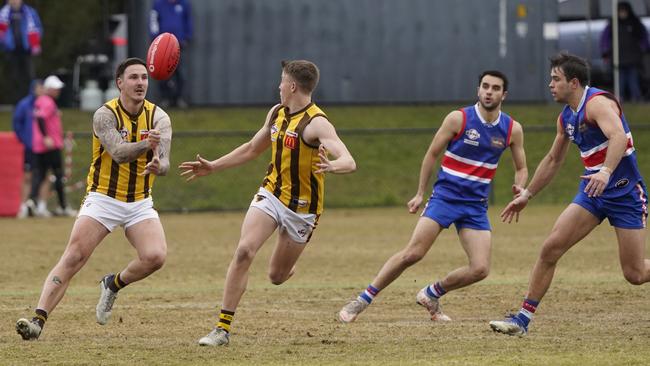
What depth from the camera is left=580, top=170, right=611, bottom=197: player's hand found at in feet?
29.9

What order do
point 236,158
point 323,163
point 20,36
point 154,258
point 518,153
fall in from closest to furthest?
point 323,163, point 154,258, point 236,158, point 518,153, point 20,36

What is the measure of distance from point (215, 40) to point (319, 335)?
1771 centimetres

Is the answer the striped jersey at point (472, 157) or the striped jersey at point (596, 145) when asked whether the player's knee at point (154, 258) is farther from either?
the striped jersey at point (596, 145)

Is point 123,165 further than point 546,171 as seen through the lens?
No

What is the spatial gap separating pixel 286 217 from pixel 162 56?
5.19ft

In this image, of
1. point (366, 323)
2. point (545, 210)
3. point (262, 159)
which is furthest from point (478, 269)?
point (262, 159)

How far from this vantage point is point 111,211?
973 centimetres

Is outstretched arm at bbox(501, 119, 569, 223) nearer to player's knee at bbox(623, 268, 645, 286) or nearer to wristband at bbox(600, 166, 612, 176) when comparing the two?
wristband at bbox(600, 166, 612, 176)

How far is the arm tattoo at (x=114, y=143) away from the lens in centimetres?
945

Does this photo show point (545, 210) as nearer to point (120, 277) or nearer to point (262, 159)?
point (262, 159)

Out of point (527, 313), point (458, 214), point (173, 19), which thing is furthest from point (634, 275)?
point (173, 19)

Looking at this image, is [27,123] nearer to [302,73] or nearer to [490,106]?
[490,106]

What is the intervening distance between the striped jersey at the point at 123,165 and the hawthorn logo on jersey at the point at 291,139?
3.46ft

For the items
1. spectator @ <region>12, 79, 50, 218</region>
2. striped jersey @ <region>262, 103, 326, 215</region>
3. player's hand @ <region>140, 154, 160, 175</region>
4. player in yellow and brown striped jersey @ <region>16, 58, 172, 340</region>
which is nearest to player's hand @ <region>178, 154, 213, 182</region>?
player in yellow and brown striped jersey @ <region>16, 58, 172, 340</region>
